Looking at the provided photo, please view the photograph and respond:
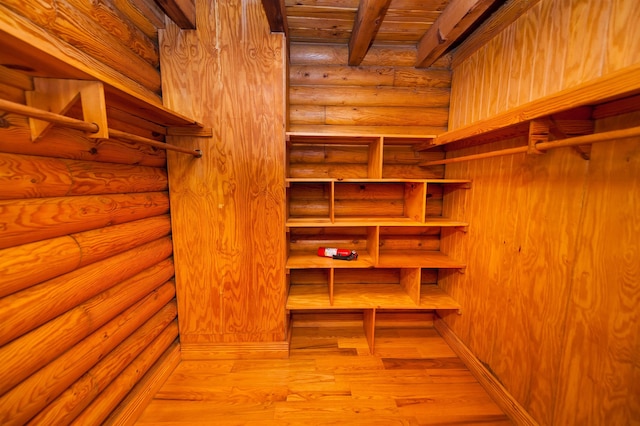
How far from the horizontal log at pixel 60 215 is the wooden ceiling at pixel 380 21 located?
150cm

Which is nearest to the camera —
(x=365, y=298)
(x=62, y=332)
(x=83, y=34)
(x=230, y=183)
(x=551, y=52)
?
(x=62, y=332)

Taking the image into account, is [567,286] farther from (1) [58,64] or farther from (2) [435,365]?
(1) [58,64]

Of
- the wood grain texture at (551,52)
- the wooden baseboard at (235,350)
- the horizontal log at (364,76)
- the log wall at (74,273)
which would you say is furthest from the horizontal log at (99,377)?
the wood grain texture at (551,52)

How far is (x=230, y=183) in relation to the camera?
5.87ft

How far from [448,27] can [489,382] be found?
2.58 metres

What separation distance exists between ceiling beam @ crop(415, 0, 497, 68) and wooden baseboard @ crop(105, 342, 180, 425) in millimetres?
3204

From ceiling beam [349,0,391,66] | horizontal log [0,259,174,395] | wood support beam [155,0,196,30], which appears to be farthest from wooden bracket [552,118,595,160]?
horizontal log [0,259,174,395]

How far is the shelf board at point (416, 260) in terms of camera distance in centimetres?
193

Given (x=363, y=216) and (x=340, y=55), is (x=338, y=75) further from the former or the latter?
(x=363, y=216)

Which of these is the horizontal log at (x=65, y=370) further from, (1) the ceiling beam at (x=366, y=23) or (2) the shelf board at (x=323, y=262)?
(1) the ceiling beam at (x=366, y=23)

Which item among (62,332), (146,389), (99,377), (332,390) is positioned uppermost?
(62,332)

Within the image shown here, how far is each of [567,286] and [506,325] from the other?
1.73 feet

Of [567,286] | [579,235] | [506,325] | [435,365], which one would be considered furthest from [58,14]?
[435,365]

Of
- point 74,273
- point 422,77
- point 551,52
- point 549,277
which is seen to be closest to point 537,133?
point 551,52
